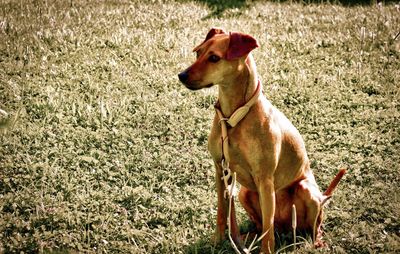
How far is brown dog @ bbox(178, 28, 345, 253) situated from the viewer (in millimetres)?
3822

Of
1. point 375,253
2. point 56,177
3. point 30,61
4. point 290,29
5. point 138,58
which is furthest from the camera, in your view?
point 290,29

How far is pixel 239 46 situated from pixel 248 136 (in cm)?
76

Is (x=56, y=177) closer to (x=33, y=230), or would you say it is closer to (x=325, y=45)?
(x=33, y=230)

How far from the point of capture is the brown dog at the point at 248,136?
382cm

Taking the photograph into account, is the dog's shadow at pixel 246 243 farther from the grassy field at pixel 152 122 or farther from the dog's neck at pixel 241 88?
the dog's neck at pixel 241 88

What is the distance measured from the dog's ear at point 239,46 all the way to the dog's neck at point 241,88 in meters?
0.18

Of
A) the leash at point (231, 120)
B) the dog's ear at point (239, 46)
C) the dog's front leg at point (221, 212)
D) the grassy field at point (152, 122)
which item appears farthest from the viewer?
the grassy field at point (152, 122)

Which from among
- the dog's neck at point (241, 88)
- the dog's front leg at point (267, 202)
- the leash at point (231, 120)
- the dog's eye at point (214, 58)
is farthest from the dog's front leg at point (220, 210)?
the dog's eye at point (214, 58)

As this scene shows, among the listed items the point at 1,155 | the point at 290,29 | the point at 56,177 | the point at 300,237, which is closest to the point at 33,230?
the point at 56,177

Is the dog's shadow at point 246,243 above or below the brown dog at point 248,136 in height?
below

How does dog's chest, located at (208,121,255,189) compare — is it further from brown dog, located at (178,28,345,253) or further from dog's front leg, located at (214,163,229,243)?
dog's front leg, located at (214,163,229,243)

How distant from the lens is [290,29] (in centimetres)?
1057

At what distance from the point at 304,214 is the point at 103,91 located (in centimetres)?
395

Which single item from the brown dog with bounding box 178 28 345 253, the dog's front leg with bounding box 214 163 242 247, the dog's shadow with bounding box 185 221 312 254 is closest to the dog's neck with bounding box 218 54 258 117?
the brown dog with bounding box 178 28 345 253
